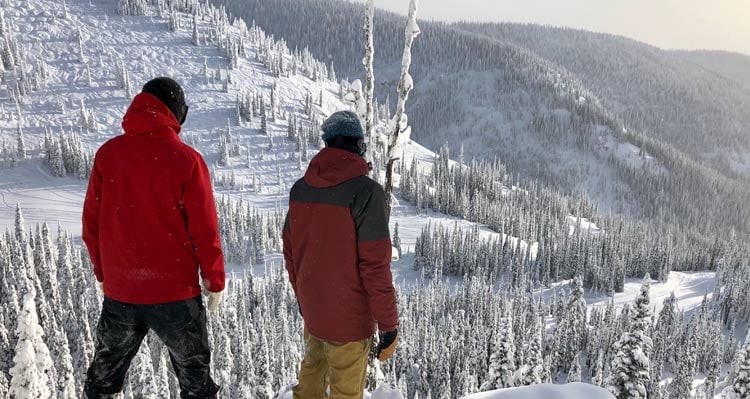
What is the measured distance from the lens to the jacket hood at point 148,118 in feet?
12.3

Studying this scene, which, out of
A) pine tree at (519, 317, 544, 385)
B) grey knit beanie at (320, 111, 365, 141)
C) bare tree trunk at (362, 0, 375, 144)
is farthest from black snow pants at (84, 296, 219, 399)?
pine tree at (519, 317, 544, 385)

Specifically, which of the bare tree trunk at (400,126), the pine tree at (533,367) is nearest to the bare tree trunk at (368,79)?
the bare tree trunk at (400,126)

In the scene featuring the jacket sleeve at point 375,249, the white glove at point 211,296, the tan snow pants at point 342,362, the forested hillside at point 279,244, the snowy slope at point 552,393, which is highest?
the jacket sleeve at point 375,249

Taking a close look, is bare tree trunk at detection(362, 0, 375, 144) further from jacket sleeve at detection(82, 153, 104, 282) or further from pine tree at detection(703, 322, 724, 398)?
pine tree at detection(703, 322, 724, 398)

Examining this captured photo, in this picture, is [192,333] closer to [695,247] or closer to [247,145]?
[247,145]

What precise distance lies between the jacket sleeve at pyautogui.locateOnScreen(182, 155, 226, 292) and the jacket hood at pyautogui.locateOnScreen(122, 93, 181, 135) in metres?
0.38

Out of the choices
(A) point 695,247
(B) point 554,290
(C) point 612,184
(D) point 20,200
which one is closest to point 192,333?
(B) point 554,290

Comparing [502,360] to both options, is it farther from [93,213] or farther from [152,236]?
[93,213]

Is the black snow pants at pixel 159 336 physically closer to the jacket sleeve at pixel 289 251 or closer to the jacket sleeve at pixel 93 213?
the jacket sleeve at pixel 93 213

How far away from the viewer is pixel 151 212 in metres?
3.77

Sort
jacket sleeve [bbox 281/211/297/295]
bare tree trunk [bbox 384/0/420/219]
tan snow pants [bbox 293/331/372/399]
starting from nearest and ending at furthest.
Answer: tan snow pants [bbox 293/331/372/399] → jacket sleeve [bbox 281/211/297/295] → bare tree trunk [bbox 384/0/420/219]

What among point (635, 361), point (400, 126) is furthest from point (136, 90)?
point (635, 361)

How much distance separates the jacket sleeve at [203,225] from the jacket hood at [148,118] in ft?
1.25

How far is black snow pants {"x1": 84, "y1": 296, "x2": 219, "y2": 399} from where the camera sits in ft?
12.7
